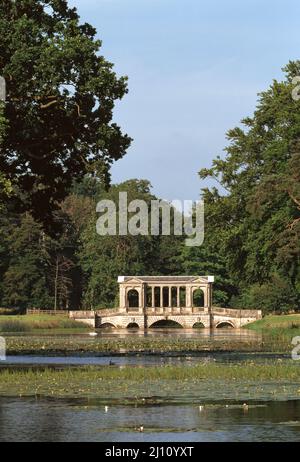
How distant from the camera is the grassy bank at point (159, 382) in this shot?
32500mm

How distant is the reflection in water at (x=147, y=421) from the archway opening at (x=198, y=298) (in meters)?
134

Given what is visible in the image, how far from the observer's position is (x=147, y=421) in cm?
2659

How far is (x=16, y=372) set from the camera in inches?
1551

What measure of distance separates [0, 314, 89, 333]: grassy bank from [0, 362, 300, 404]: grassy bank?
3002 inches

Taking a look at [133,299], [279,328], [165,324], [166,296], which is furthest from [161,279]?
[279,328]

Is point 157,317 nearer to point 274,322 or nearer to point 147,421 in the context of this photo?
point 274,322

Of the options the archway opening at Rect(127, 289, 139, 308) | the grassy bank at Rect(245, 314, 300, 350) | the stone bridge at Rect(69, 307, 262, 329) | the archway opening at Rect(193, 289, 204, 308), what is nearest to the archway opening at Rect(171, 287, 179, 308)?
the archway opening at Rect(193, 289, 204, 308)

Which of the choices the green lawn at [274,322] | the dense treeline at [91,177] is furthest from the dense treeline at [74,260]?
the green lawn at [274,322]

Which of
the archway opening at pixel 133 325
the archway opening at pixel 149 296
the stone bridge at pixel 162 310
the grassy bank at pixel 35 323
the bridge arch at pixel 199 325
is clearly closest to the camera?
the grassy bank at pixel 35 323

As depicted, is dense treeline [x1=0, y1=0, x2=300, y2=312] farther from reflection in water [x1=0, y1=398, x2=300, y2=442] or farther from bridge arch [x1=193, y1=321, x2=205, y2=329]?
reflection in water [x1=0, y1=398, x2=300, y2=442]

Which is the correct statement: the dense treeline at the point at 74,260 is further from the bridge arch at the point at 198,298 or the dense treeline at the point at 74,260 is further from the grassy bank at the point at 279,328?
the grassy bank at the point at 279,328

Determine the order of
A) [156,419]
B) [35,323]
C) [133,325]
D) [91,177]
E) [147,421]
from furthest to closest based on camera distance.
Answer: [133,325] → [35,323] → [91,177] → [156,419] → [147,421]

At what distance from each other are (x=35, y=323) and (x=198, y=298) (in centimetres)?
3974
